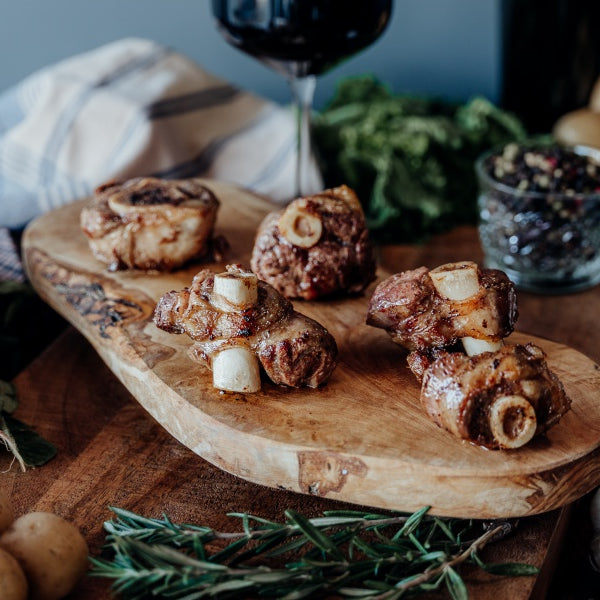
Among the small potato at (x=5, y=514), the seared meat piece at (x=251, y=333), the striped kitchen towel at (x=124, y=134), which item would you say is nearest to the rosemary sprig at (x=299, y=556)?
the small potato at (x=5, y=514)

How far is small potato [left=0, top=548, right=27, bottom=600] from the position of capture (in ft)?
4.08

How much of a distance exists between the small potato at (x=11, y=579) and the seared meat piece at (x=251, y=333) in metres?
0.51

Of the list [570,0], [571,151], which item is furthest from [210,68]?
[571,151]

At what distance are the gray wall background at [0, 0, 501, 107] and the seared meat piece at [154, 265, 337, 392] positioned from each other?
7.66 feet

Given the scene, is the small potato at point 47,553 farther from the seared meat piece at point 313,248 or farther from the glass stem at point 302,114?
the glass stem at point 302,114

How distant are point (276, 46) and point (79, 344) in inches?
38.1

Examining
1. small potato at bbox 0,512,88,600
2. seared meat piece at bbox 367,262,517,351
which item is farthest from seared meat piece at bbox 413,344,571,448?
small potato at bbox 0,512,88,600

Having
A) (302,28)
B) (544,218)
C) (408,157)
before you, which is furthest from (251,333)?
(408,157)

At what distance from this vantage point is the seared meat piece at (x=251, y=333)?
1.62 meters

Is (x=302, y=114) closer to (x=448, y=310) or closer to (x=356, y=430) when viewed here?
(x=448, y=310)

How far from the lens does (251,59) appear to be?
12.8 ft

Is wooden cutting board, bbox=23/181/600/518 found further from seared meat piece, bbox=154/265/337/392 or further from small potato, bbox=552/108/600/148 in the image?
small potato, bbox=552/108/600/148

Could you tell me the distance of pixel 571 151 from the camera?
2.50 m

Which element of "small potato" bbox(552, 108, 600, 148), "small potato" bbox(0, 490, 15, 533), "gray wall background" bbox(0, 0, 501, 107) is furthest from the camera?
"gray wall background" bbox(0, 0, 501, 107)
